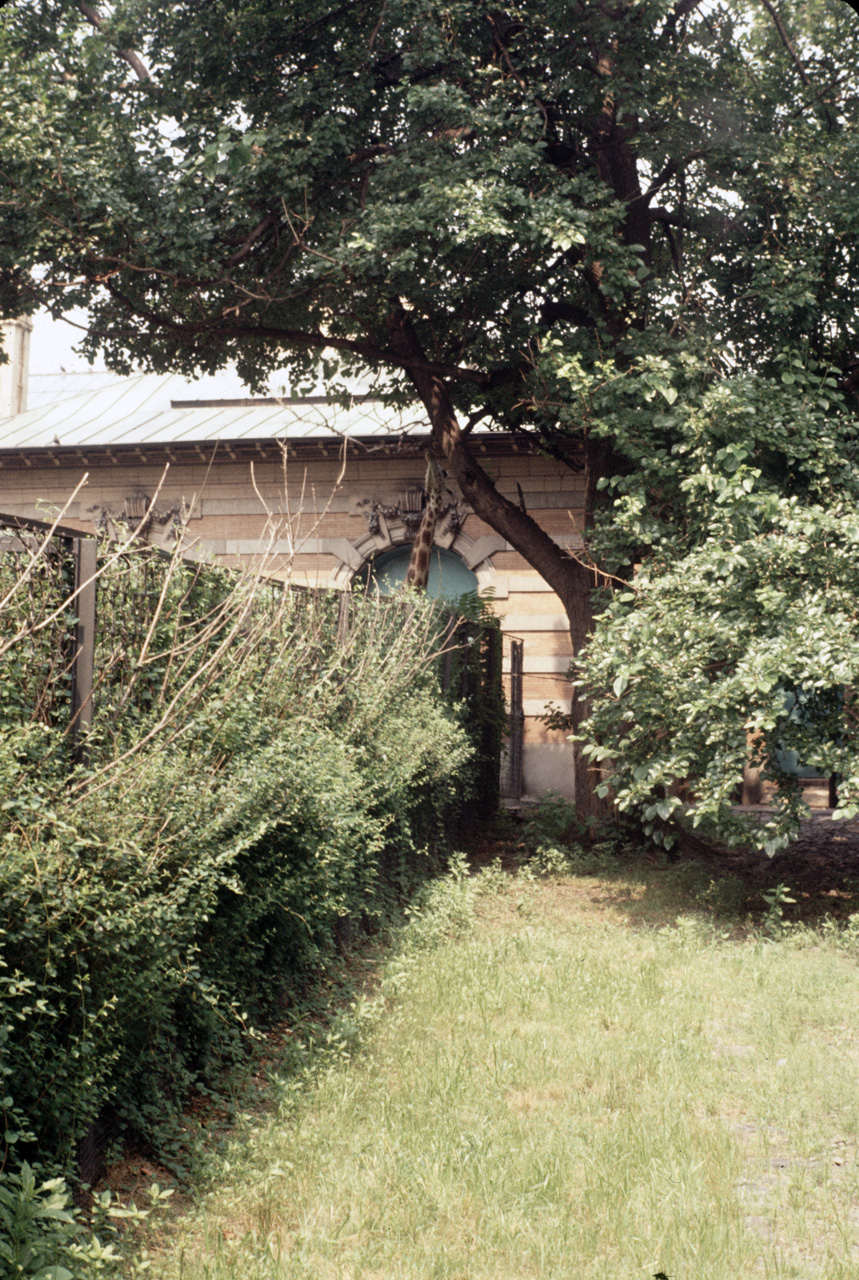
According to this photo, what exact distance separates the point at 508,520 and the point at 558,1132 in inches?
325

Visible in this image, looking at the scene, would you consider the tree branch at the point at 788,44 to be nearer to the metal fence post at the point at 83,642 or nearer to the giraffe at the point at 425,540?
the giraffe at the point at 425,540

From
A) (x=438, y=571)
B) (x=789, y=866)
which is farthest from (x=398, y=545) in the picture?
(x=789, y=866)

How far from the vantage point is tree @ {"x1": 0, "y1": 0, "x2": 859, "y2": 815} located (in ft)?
30.5

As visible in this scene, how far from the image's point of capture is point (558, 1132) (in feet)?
14.1

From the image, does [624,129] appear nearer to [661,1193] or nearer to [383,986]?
[383,986]

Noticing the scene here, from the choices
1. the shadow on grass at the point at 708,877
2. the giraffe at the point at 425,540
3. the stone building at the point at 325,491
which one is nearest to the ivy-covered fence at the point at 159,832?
the shadow on grass at the point at 708,877

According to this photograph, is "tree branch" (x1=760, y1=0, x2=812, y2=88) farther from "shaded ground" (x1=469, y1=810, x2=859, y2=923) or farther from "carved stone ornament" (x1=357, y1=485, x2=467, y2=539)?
"carved stone ornament" (x1=357, y1=485, x2=467, y2=539)

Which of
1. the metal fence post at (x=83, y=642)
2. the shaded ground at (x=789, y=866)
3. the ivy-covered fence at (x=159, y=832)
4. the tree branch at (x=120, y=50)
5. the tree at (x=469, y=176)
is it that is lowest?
the shaded ground at (x=789, y=866)

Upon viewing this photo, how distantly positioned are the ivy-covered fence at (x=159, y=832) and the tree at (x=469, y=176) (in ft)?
14.7

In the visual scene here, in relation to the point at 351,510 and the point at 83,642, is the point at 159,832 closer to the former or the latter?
the point at 83,642

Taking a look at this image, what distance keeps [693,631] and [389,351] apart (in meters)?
5.31

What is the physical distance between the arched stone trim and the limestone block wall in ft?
0.06

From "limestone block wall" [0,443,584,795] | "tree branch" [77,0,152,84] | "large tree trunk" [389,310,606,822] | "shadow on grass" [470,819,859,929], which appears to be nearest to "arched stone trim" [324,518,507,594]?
"limestone block wall" [0,443,584,795]

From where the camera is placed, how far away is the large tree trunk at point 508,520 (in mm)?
11656
